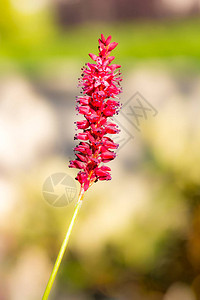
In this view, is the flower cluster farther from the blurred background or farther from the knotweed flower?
the blurred background

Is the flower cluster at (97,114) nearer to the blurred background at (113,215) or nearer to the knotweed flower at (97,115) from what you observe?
the knotweed flower at (97,115)

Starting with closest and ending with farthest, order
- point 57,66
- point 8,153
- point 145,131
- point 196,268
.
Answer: point 196,268, point 145,131, point 8,153, point 57,66

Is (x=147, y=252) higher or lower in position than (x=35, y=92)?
lower

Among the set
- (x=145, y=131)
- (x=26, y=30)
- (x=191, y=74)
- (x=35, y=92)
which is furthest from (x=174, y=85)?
(x=26, y=30)

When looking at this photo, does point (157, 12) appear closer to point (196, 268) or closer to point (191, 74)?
point (191, 74)

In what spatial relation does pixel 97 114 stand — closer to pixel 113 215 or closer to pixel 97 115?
A: pixel 97 115

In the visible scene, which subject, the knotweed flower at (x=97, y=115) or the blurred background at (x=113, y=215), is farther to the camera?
the blurred background at (x=113, y=215)

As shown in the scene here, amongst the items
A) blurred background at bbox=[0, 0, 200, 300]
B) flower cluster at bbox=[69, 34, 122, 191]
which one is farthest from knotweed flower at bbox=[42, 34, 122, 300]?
blurred background at bbox=[0, 0, 200, 300]

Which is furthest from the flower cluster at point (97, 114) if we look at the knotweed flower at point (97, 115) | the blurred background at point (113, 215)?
the blurred background at point (113, 215)
